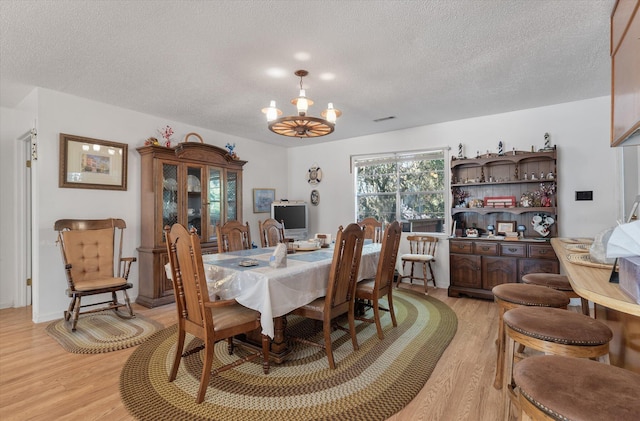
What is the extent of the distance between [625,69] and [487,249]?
2.64 meters

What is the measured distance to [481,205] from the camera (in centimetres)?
438

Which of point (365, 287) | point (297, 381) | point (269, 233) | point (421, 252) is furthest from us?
point (421, 252)

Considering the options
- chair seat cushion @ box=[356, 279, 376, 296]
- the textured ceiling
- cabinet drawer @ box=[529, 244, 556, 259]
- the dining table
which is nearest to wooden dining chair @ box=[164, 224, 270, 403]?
the dining table

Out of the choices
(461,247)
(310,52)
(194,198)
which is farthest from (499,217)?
(194,198)

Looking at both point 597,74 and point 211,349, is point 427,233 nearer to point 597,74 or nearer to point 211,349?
point 597,74

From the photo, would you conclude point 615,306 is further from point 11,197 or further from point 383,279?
point 11,197

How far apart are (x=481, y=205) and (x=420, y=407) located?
3224 millimetres

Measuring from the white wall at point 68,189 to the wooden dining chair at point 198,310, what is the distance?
2382mm

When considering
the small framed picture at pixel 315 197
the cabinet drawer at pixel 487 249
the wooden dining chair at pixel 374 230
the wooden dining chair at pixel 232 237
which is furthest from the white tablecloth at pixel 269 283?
the small framed picture at pixel 315 197

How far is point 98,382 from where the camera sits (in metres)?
2.19

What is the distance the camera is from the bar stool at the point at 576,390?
0.89m

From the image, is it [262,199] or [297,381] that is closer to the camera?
[297,381]

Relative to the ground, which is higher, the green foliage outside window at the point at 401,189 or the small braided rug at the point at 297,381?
the green foliage outside window at the point at 401,189

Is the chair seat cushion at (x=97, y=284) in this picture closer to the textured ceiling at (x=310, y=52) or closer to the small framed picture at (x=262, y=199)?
the textured ceiling at (x=310, y=52)
